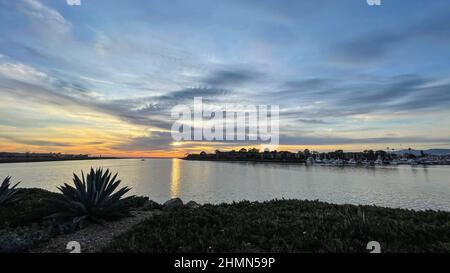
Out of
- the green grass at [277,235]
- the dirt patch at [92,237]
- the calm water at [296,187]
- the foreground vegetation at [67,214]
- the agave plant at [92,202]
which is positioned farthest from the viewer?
the calm water at [296,187]

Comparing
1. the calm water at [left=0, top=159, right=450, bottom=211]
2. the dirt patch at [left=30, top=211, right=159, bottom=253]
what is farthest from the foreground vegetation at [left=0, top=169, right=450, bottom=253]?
the calm water at [left=0, top=159, right=450, bottom=211]

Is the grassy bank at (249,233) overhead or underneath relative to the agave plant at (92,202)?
underneath

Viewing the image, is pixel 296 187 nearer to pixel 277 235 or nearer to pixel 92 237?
pixel 277 235

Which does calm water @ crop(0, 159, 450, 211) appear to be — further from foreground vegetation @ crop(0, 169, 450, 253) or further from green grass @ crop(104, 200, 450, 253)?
green grass @ crop(104, 200, 450, 253)

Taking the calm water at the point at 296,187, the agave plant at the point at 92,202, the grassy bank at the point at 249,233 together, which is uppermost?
the agave plant at the point at 92,202

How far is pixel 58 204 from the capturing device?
7863 mm

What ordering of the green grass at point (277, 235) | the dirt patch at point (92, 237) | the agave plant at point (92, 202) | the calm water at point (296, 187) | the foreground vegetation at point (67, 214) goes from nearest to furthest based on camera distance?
1. the green grass at point (277, 235)
2. the dirt patch at point (92, 237)
3. the foreground vegetation at point (67, 214)
4. the agave plant at point (92, 202)
5. the calm water at point (296, 187)

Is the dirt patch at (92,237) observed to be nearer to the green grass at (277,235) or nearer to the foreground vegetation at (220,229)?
the foreground vegetation at (220,229)

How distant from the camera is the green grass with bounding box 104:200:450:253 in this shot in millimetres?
5344

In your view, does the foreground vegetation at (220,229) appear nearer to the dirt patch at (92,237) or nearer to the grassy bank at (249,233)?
the grassy bank at (249,233)

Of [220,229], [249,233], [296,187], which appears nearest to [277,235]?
[249,233]

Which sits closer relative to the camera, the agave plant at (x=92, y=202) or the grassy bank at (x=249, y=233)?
the grassy bank at (x=249, y=233)

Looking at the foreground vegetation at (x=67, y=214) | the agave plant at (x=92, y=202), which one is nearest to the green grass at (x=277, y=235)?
the agave plant at (x=92, y=202)

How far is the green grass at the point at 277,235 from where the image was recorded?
534 cm
